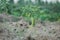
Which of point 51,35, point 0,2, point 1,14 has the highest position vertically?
point 0,2

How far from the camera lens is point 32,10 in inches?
421

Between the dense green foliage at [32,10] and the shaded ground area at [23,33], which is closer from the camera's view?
the shaded ground area at [23,33]

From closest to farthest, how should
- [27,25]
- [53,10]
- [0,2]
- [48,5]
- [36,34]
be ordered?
[0,2], [36,34], [27,25], [53,10], [48,5]

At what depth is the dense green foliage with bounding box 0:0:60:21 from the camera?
10137 mm

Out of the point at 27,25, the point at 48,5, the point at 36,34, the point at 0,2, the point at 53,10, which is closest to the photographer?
the point at 0,2

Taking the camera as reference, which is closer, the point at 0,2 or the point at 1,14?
the point at 0,2

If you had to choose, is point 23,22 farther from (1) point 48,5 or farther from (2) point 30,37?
(1) point 48,5

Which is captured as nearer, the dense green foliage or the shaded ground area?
the shaded ground area

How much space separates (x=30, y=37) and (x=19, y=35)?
0.55 metres

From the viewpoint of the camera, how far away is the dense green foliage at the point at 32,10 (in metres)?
10.1

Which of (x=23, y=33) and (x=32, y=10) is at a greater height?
(x=32, y=10)

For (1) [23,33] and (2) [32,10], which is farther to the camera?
(2) [32,10]

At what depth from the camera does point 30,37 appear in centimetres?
886

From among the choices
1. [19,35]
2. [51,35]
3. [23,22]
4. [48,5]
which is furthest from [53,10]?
[19,35]
